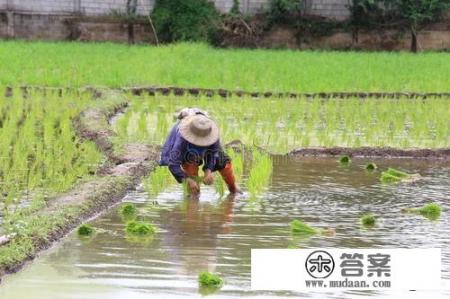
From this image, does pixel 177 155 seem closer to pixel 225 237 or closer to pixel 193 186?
pixel 193 186

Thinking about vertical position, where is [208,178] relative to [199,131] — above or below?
below

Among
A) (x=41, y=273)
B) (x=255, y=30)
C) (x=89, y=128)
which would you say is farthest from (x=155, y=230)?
(x=255, y=30)

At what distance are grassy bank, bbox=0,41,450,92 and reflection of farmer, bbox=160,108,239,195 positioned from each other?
281 inches

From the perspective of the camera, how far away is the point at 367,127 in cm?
1116

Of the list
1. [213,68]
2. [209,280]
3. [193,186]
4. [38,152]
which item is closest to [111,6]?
[213,68]

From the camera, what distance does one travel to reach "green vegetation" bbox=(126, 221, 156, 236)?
5812 millimetres

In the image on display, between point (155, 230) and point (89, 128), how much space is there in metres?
4.25

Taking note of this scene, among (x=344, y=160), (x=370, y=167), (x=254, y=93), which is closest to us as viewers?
(x=370, y=167)

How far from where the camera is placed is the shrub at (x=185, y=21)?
23.4 m

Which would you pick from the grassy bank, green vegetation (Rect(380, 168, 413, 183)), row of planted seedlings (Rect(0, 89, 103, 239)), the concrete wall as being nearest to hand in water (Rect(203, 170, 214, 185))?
row of planted seedlings (Rect(0, 89, 103, 239))

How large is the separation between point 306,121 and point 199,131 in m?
4.89

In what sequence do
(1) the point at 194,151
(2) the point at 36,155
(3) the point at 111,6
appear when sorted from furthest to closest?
(3) the point at 111,6
(2) the point at 36,155
(1) the point at 194,151

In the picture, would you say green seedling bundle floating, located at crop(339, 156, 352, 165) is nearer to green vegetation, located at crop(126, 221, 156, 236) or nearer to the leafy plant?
the leafy plant

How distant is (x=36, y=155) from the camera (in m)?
8.38
